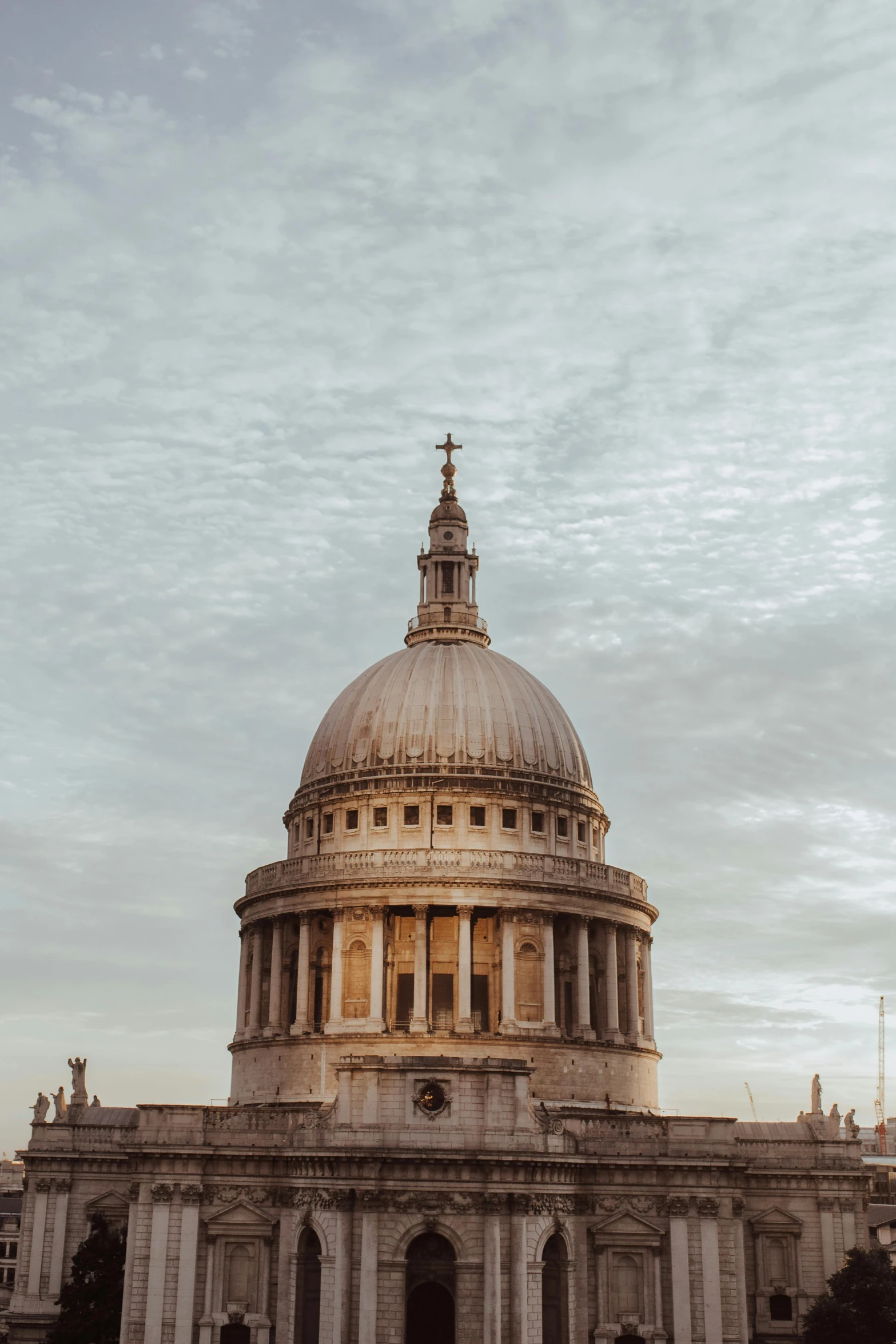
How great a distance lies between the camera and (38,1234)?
7850 centimetres

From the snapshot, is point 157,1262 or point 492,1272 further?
point 157,1262

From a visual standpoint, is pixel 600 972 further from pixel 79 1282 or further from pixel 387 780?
pixel 79 1282

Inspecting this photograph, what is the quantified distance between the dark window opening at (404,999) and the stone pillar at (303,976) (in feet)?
16.6

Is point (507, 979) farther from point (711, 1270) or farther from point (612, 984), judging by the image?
point (711, 1270)

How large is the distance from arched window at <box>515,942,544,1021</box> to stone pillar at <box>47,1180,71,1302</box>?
25417mm

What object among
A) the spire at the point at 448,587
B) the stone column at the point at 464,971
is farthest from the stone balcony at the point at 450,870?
the spire at the point at 448,587

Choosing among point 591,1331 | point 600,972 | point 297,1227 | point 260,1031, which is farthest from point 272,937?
point 591,1331

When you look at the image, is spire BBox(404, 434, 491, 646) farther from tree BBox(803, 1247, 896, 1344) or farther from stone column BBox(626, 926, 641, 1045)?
tree BBox(803, 1247, 896, 1344)

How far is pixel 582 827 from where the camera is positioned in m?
94.4

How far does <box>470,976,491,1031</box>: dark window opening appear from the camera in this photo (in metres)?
82.7

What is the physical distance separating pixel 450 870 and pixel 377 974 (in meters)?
6.85

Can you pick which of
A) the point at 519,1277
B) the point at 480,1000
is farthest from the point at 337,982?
the point at 519,1277

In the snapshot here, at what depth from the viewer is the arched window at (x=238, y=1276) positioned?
6738 centimetres

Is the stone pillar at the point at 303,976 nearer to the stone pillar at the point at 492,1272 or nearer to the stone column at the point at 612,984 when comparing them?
the stone column at the point at 612,984
